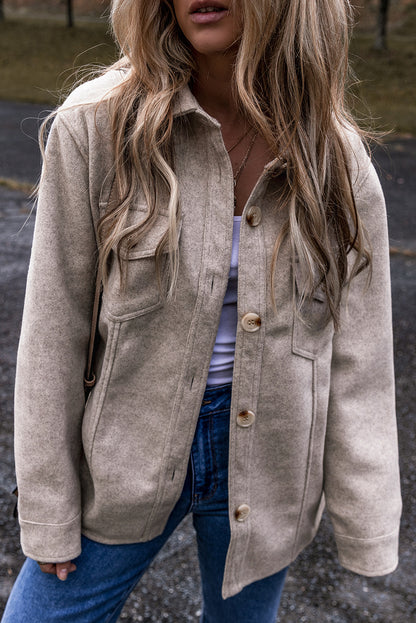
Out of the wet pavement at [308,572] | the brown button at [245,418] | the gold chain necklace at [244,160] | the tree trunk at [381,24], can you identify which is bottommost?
the wet pavement at [308,572]

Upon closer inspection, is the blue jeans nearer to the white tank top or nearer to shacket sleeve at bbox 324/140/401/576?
the white tank top

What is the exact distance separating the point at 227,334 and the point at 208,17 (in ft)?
1.99

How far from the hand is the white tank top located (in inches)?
17.9

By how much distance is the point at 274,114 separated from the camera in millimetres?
1434

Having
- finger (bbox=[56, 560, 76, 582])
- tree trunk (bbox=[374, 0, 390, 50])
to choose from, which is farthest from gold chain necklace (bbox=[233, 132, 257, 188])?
tree trunk (bbox=[374, 0, 390, 50])

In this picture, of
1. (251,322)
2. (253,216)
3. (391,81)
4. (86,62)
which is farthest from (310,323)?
(86,62)

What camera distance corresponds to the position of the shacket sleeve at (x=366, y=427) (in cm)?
159

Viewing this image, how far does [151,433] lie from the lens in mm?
1489

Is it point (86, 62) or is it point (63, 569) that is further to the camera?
point (86, 62)

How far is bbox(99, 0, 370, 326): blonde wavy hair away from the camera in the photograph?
4.50 feet

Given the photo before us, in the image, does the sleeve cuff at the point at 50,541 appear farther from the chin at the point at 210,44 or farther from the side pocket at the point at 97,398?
the chin at the point at 210,44

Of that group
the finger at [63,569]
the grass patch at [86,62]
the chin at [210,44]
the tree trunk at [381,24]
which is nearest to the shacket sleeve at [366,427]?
the chin at [210,44]

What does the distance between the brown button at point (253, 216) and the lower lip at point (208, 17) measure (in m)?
0.35

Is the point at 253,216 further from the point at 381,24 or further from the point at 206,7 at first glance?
the point at 381,24
